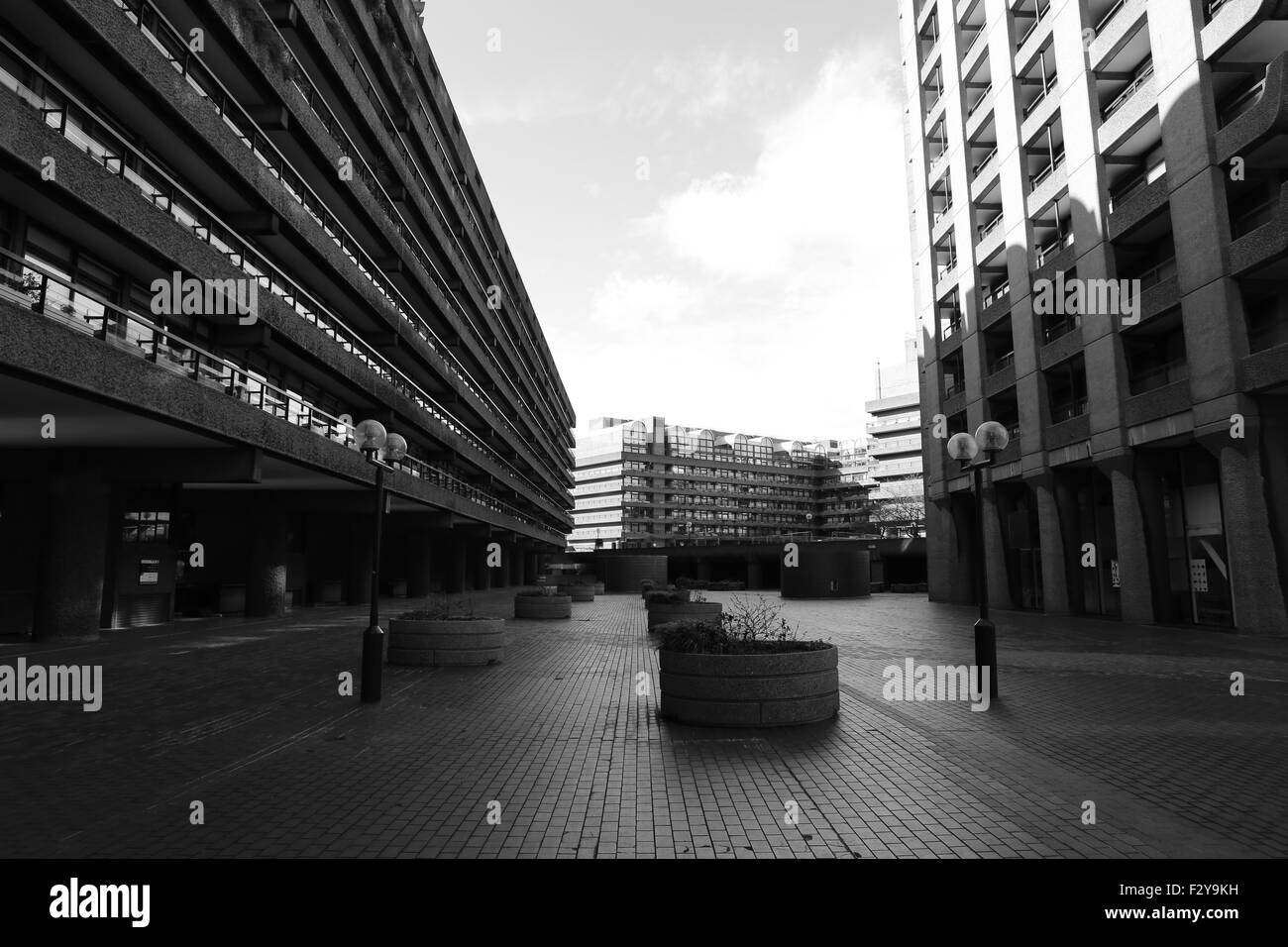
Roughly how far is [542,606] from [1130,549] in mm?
19460

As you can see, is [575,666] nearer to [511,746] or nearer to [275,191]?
[511,746]

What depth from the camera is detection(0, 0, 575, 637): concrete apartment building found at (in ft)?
44.6

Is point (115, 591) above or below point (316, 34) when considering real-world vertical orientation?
below

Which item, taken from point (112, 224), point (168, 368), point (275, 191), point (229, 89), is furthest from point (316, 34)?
point (168, 368)

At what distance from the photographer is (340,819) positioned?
18.1ft

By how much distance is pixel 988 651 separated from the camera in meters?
10.6

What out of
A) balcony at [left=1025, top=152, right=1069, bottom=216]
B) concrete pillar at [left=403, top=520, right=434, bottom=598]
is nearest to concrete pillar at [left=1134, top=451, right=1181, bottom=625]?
balcony at [left=1025, top=152, right=1069, bottom=216]

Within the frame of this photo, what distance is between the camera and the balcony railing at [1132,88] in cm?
2436

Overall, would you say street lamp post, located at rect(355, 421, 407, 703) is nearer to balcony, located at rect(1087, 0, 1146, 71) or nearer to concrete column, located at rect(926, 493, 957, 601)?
balcony, located at rect(1087, 0, 1146, 71)

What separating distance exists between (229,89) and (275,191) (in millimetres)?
3693

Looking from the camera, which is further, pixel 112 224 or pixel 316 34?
pixel 316 34

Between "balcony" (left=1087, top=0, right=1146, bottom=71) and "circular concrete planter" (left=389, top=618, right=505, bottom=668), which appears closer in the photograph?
"circular concrete planter" (left=389, top=618, right=505, bottom=668)

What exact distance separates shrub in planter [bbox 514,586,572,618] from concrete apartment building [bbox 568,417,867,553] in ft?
309

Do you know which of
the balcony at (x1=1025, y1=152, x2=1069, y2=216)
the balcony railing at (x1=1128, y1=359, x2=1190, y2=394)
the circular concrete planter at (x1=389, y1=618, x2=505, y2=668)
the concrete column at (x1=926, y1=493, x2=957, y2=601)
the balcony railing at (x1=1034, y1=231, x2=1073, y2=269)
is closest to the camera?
the circular concrete planter at (x1=389, y1=618, x2=505, y2=668)
